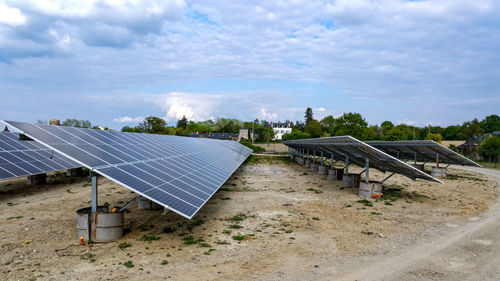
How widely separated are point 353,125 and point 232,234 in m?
83.1

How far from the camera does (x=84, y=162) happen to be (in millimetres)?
9680

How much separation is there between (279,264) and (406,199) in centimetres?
1392

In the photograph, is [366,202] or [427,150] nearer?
[366,202]

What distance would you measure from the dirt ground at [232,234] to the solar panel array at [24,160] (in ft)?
5.04

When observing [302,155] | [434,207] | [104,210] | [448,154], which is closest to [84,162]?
[104,210]

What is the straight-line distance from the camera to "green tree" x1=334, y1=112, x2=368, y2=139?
88312mm

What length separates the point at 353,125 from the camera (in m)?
89.1

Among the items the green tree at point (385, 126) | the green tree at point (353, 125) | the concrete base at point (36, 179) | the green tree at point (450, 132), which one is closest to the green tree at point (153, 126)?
the green tree at point (353, 125)

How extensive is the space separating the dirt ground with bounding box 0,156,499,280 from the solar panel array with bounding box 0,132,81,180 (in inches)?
60.5

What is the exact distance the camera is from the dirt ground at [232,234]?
9023 mm

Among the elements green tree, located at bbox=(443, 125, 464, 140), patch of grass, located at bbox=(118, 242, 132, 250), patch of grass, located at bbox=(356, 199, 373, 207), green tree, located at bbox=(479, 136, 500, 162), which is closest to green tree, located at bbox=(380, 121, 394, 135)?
green tree, located at bbox=(443, 125, 464, 140)

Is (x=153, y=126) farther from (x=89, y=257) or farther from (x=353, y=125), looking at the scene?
(x=89, y=257)

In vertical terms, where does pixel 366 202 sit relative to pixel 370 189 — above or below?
below

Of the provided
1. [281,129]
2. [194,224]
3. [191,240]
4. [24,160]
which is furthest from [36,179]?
[281,129]
